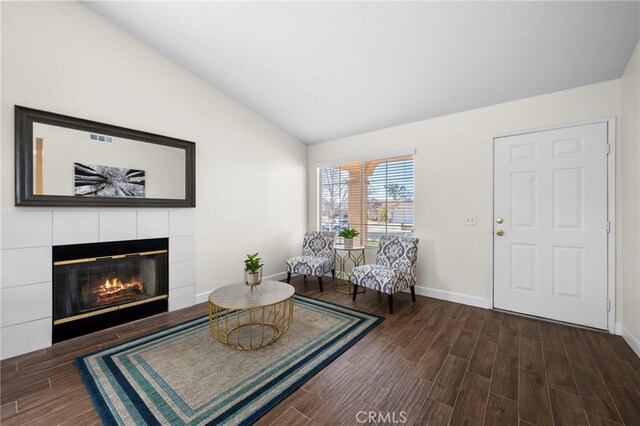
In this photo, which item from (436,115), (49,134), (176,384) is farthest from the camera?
(436,115)

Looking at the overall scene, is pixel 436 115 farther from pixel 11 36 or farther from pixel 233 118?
pixel 11 36

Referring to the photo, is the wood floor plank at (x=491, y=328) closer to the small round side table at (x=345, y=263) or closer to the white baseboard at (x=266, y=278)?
the small round side table at (x=345, y=263)

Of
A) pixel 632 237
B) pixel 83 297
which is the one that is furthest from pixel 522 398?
pixel 83 297

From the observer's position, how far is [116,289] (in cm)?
288

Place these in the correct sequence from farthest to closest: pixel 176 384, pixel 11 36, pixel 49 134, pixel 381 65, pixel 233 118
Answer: pixel 233 118
pixel 381 65
pixel 49 134
pixel 11 36
pixel 176 384

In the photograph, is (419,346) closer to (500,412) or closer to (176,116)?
(500,412)

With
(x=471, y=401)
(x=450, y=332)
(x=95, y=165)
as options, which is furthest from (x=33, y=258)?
(x=450, y=332)

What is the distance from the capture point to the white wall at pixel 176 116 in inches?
90.4

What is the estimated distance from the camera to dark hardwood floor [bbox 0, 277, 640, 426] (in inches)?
62.6

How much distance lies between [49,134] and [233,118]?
1995 mm

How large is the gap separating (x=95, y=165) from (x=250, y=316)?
2.17 m

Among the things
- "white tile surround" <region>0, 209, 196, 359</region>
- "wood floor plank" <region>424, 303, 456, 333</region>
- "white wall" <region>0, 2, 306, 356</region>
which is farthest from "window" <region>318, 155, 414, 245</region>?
"white tile surround" <region>0, 209, 196, 359</region>

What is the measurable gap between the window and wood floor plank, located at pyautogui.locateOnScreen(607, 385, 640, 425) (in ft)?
7.85

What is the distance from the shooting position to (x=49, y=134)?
2402 mm
